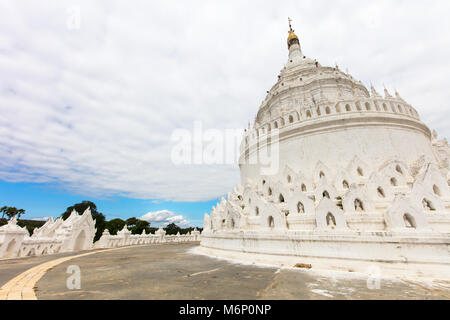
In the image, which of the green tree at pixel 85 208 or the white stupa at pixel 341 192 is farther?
the green tree at pixel 85 208

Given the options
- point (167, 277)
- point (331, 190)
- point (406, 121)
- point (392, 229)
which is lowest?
point (167, 277)

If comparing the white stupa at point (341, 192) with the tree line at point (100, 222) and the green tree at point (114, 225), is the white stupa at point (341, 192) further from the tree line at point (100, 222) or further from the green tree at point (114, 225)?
the green tree at point (114, 225)

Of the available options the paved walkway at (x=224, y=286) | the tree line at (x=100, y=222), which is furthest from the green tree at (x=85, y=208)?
the paved walkway at (x=224, y=286)

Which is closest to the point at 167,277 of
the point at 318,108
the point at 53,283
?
the point at 53,283

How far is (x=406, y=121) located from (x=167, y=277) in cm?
1771

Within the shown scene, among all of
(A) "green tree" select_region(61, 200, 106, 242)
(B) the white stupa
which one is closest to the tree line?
(A) "green tree" select_region(61, 200, 106, 242)

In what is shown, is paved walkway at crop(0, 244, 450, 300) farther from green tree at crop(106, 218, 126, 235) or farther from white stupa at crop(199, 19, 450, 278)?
green tree at crop(106, 218, 126, 235)

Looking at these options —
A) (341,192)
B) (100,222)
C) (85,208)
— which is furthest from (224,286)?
(85,208)

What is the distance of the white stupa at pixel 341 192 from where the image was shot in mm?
7754

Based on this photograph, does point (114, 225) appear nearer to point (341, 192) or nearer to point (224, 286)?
point (341, 192)

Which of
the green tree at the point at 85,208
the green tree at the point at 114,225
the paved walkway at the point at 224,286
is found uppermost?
the green tree at the point at 85,208

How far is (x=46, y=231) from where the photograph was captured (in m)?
18.5

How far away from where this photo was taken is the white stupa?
305 inches
